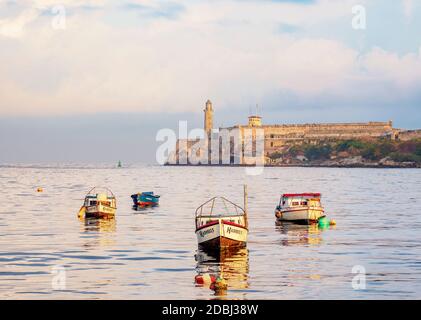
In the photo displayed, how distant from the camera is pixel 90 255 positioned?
140ft

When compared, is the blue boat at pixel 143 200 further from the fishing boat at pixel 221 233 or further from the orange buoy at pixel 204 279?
the orange buoy at pixel 204 279

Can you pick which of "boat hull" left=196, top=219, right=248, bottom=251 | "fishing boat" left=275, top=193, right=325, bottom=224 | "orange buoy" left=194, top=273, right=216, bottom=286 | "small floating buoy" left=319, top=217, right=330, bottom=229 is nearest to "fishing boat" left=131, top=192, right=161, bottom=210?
"fishing boat" left=275, top=193, right=325, bottom=224

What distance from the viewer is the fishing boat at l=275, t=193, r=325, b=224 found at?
6306 centimetres

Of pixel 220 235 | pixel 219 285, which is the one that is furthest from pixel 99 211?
pixel 219 285

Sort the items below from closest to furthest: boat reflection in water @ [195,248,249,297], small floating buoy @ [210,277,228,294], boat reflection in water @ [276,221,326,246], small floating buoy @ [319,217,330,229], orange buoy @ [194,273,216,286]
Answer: small floating buoy @ [210,277,228,294] → boat reflection in water @ [195,248,249,297] → orange buoy @ [194,273,216,286] → boat reflection in water @ [276,221,326,246] → small floating buoy @ [319,217,330,229]

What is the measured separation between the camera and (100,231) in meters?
57.2

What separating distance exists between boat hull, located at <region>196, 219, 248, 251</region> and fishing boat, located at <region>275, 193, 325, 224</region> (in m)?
19.2

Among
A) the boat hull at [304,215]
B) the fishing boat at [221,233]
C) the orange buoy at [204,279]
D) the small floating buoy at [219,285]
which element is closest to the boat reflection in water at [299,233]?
the boat hull at [304,215]

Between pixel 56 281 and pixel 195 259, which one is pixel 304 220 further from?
pixel 56 281

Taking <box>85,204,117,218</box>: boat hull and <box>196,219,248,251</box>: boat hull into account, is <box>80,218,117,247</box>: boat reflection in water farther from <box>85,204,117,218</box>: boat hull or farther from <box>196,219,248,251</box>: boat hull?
<box>196,219,248,251</box>: boat hull

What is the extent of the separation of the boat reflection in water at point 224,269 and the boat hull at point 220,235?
1.38 feet

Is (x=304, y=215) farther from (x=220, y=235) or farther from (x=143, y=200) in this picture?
(x=143, y=200)

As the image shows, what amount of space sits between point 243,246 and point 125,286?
1392cm
